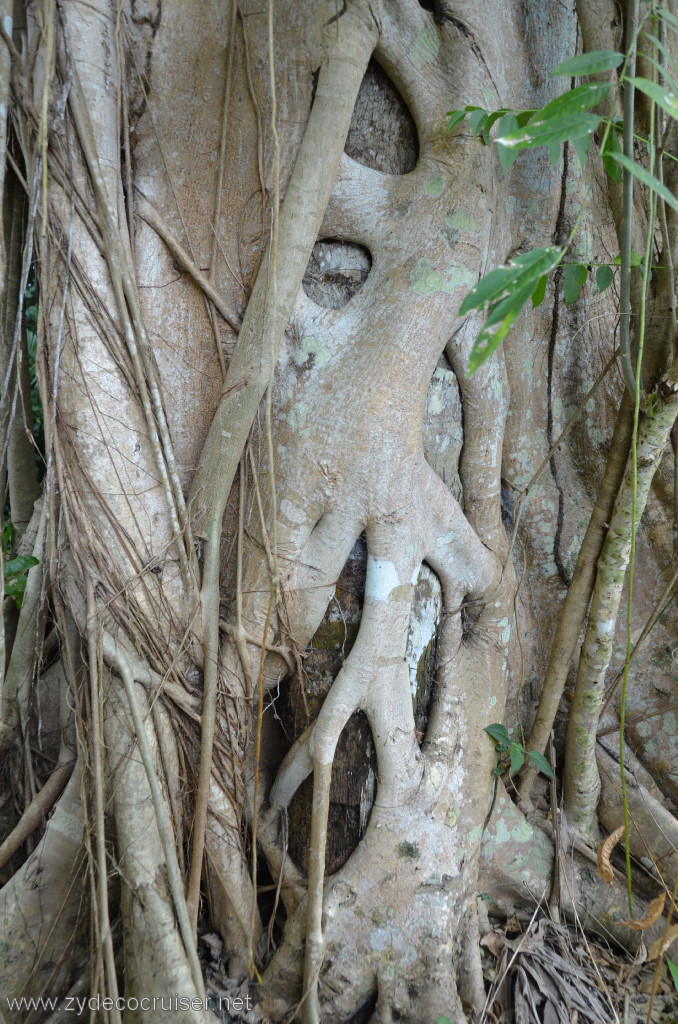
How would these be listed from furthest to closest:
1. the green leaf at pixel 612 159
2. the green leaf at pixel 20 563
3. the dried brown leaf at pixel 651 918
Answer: the green leaf at pixel 20 563 < the dried brown leaf at pixel 651 918 < the green leaf at pixel 612 159

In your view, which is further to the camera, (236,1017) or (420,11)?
(420,11)

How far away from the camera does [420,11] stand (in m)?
2.00

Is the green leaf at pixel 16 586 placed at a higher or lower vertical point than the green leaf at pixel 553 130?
lower

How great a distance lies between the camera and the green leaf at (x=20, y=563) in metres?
1.81

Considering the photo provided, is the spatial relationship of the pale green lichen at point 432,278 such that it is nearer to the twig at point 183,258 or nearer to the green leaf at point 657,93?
the twig at point 183,258

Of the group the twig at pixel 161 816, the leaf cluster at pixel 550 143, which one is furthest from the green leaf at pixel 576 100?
the twig at pixel 161 816

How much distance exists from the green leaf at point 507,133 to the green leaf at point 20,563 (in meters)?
1.55

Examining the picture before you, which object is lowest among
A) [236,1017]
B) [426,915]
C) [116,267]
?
[236,1017]

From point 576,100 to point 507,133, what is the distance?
50 cm

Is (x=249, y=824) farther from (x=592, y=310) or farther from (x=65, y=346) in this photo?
(x=592, y=310)

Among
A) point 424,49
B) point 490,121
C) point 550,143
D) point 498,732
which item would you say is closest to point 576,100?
point 550,143

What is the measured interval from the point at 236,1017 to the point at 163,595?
1136 mm

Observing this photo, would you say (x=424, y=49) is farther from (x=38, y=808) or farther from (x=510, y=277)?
(x=38, y=808)

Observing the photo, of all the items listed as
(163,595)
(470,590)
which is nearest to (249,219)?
(163,595)
